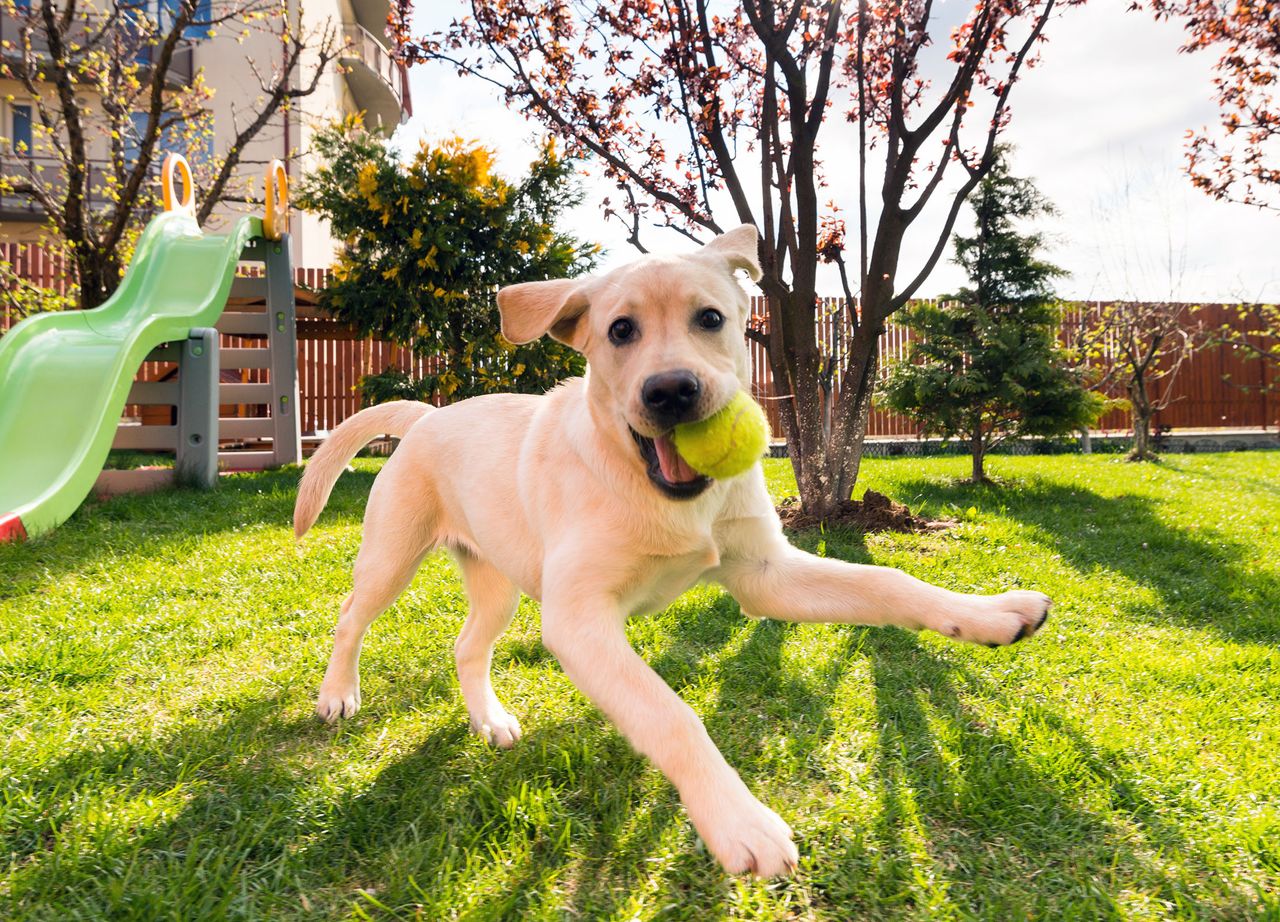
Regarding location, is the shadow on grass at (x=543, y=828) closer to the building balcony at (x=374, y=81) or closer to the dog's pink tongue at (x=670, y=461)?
the dog's pink tongue at (x=670, y=461)

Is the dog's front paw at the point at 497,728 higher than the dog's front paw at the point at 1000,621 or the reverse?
the reverse

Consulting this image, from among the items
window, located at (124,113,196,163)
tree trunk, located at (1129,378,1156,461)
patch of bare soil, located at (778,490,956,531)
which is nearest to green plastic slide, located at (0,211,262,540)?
window, located at (124,113,196,163)

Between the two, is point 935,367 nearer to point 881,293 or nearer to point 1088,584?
point 881,293

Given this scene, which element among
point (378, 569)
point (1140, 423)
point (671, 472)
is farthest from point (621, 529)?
point (1140, 423)

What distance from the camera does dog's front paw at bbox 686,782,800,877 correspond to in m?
1.67

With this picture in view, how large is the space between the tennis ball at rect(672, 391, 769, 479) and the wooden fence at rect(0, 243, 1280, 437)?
780cm

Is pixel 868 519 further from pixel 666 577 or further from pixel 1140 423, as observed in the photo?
pixel 1140 423

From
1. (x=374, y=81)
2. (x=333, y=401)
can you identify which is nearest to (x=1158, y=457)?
(x=333, y=401)

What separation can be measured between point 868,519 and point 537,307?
4.14m

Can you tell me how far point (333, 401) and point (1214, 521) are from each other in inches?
549

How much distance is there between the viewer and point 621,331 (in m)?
2.59

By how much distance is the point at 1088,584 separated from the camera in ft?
15.9

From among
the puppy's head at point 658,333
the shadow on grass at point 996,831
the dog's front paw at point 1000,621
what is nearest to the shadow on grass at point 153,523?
the puppy's head at point 658,333

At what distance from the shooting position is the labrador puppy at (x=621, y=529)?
6.59 feet
